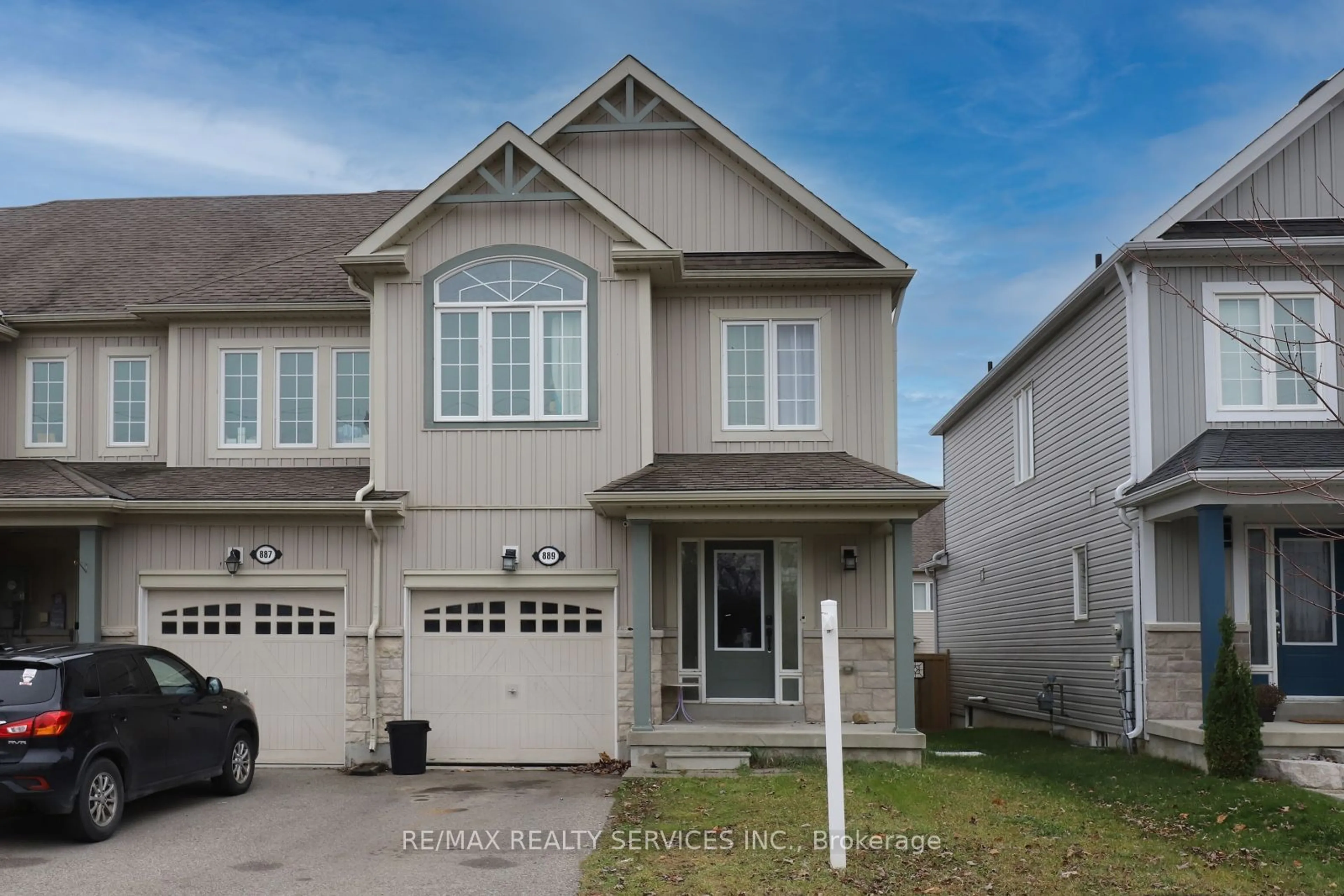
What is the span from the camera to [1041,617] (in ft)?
67.6

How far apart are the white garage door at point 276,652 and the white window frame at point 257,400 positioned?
1.95 metres

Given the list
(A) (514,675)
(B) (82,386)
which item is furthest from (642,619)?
(B) (82,386)

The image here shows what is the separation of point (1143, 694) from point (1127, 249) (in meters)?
5.30

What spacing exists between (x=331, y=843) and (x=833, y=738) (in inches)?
167

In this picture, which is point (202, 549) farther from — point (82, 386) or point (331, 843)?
point (331, 843)

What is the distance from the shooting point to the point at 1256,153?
1623 cm

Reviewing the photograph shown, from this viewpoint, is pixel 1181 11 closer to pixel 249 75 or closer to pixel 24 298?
pixel 249 75

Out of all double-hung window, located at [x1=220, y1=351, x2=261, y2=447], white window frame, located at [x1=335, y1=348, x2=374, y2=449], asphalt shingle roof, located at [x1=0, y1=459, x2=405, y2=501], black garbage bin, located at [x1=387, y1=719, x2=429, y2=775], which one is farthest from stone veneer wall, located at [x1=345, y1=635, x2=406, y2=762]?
double-hung window, located at [x1=220, y1=351, x2=261, y2=447]

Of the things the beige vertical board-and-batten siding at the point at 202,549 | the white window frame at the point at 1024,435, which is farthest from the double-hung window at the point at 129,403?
the white window frame at the point at 1024,435

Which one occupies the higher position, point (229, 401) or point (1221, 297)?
point (1221, 297)

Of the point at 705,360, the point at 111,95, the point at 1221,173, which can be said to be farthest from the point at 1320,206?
the point at 111,95

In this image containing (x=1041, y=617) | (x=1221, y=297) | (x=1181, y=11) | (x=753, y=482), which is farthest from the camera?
(x=1041, y=617)

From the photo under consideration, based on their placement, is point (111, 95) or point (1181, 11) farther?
point (111, 95)

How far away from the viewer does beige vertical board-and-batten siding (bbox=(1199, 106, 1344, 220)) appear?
1639cm
